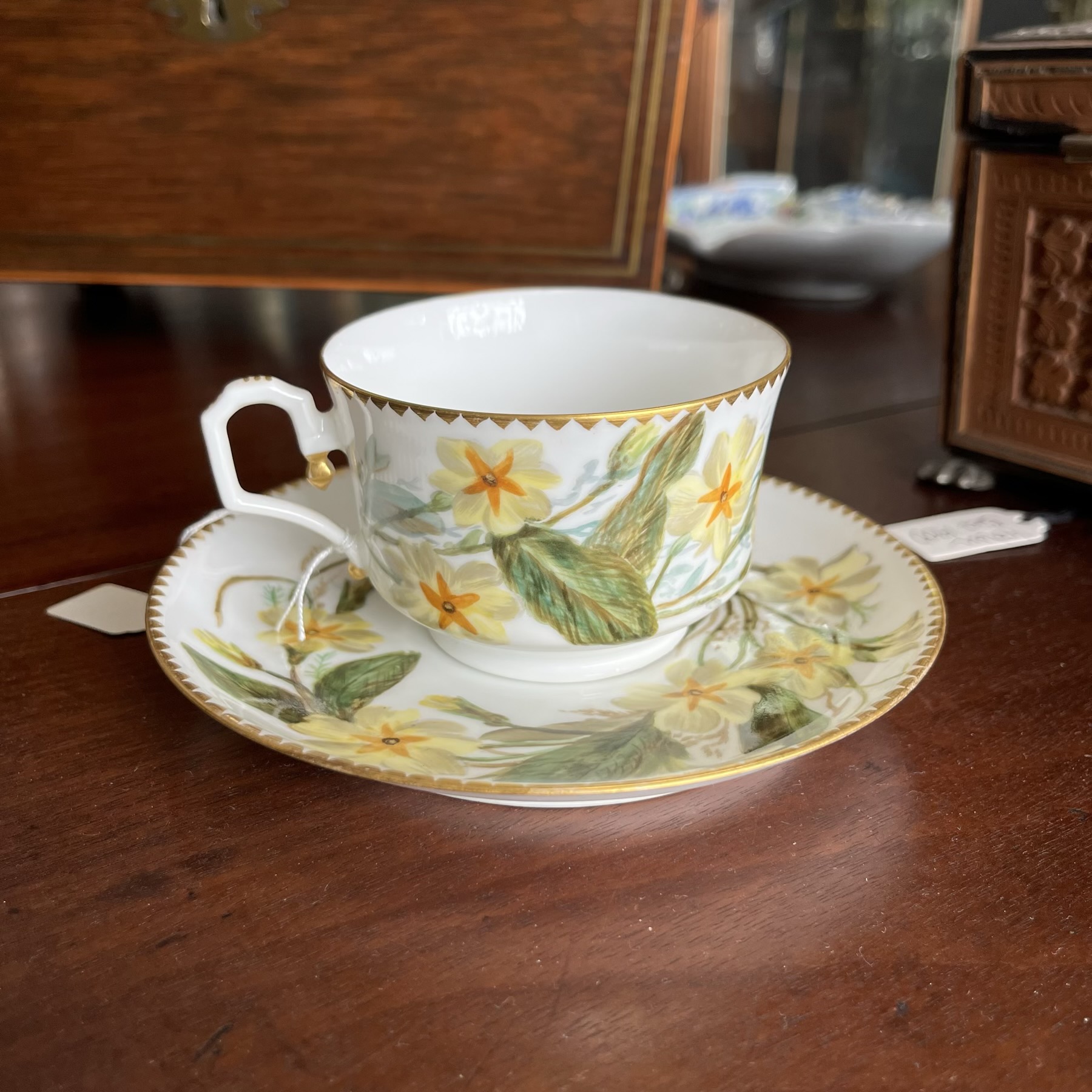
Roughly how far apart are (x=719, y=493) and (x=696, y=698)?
0.23ft

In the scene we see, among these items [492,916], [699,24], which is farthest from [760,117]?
[492,916]

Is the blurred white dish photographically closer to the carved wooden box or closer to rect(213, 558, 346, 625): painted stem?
the carved wooden box

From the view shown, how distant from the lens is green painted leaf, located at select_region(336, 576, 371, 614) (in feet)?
1.38

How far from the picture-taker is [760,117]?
8.34ft

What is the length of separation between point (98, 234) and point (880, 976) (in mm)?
617

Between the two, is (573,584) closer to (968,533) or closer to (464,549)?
(464,549)

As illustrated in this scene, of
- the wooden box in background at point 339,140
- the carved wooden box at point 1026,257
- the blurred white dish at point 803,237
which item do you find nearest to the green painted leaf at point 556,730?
the carved wooden box at point 1026,257

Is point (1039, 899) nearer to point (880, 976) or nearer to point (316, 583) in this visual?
point (880, 976)

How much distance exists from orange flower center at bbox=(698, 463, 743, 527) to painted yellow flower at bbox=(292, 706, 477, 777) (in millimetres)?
109

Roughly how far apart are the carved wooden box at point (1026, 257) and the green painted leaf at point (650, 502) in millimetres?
229

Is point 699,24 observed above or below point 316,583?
above

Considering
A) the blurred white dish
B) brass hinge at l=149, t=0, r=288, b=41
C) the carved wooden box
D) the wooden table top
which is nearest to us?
the wooden table top

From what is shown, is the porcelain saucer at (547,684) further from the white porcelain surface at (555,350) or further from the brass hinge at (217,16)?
the brass hinge at (217,16)

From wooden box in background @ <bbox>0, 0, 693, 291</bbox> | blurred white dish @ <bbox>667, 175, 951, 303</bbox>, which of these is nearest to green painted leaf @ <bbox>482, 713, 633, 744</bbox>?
wooden box in background @ <bbox>0, 0, 693, 291</bbox>
